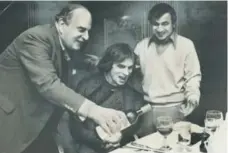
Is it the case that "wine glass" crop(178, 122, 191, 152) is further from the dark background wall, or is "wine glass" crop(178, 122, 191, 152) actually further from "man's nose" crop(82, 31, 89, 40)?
"man's nose" crop(82, 31, 89, 40)

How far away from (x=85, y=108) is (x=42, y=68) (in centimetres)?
28

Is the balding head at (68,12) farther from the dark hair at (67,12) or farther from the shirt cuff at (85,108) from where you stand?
the shirt cuff at (85,108)

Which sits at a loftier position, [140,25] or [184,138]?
[140,25]

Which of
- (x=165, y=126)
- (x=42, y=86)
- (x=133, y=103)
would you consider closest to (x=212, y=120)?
(x=165, y=126)

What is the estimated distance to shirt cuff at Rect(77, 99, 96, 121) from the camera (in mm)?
2314

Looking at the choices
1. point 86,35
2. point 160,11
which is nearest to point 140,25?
point 160,11

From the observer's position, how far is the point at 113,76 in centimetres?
234

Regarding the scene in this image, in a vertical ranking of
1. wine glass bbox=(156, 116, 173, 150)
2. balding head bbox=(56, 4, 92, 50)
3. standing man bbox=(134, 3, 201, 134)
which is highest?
balding head bbox=(56, 4, 92, 50)

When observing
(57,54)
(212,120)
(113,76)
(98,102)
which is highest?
Answer: (57,54)

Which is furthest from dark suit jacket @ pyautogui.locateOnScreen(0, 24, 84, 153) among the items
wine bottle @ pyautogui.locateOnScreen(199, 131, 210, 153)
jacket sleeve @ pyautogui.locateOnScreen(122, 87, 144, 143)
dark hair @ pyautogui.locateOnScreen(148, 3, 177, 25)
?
wine bottle @ pyautogui.locateOnScreen(199, 131, 210, 153)

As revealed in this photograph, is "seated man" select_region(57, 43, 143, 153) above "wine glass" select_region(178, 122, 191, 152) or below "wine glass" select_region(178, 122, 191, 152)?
above

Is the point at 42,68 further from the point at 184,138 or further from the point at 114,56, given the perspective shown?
the point at 184,138

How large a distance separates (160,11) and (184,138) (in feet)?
2.06

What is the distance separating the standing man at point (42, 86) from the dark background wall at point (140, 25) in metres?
0.05
